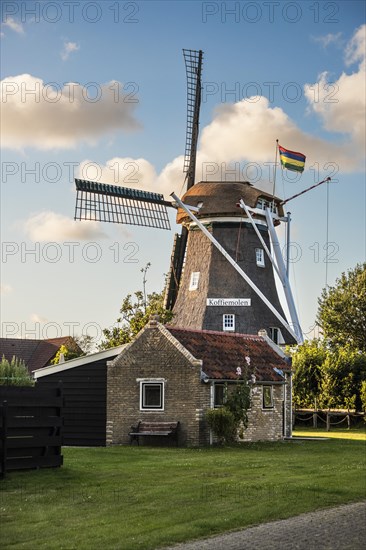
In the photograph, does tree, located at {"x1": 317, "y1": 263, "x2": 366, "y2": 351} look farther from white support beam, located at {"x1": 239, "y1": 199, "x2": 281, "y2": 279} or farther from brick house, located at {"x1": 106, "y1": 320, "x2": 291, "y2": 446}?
brick house, located at {"x1": 106, "y1": 320, "x2": 291, "y2": 446}

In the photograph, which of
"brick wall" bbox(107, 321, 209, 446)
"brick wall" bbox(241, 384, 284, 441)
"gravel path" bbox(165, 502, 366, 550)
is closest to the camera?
"gravel path" bbox(165, 502, 366, 550)

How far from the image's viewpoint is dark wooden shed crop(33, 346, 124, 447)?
3212 cm

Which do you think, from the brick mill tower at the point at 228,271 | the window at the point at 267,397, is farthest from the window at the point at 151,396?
the brick mill tower at the point at 228,271

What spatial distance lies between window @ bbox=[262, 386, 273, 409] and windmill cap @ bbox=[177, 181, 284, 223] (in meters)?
17.4

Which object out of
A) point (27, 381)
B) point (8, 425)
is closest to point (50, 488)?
point (8, 425)

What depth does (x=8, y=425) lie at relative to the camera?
17984 millimetres

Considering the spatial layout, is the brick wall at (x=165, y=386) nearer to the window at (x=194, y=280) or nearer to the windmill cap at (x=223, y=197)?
the window at (x=194, y=280)

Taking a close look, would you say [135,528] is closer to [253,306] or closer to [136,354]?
[136,354]

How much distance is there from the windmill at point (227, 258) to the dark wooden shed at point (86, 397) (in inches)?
638

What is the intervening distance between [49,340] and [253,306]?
32.1 meters

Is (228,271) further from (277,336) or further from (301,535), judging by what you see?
(301,535)

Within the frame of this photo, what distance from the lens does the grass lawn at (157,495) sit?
12133mm

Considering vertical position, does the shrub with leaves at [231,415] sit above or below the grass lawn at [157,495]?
above

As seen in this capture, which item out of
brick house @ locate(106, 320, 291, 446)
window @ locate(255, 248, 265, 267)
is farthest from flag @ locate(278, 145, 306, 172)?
brick house @ locate(106, 320, 291, 446)
